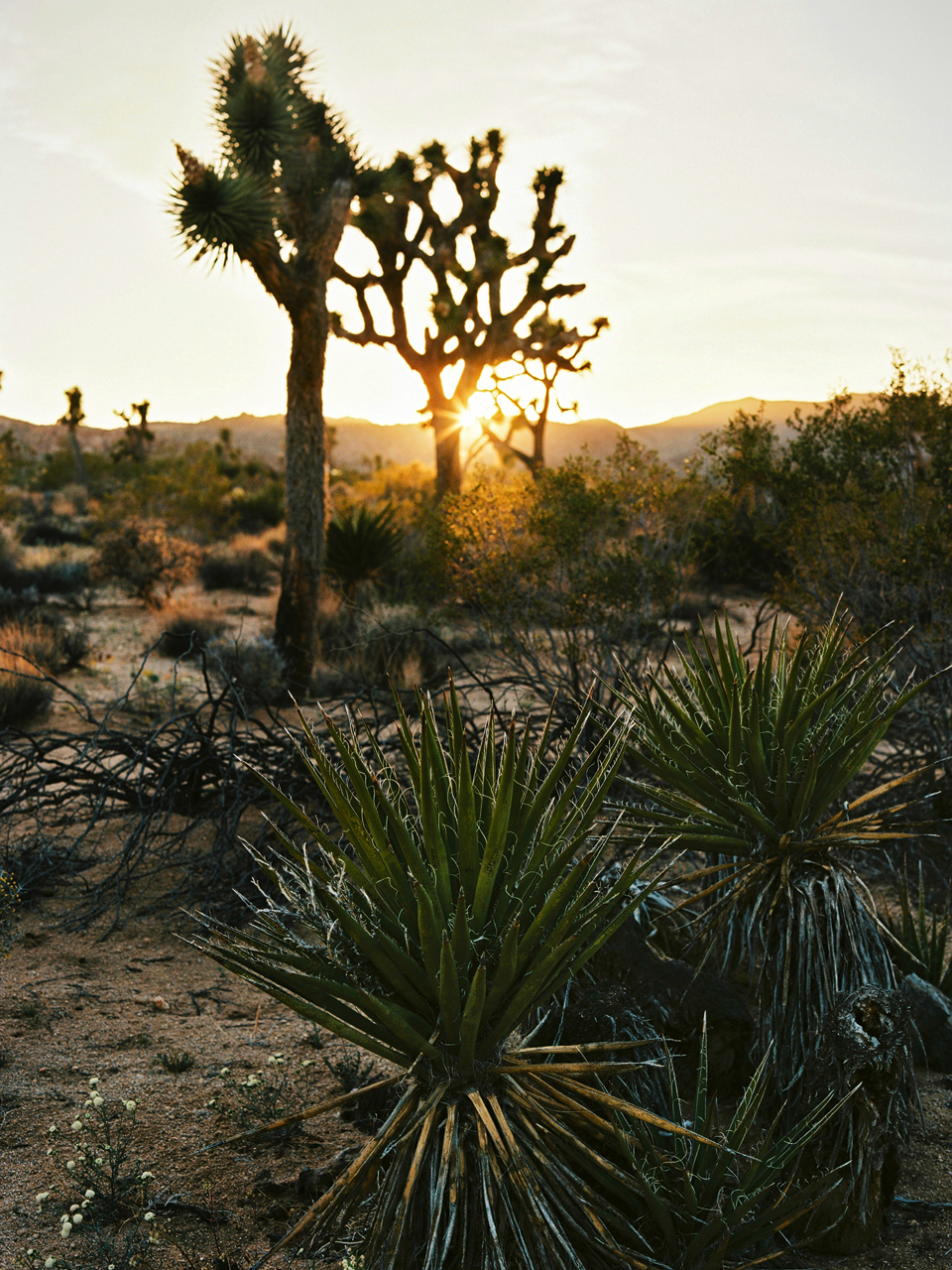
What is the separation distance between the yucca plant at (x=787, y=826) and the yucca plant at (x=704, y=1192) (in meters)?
0.57

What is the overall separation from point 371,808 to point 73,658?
11.4m

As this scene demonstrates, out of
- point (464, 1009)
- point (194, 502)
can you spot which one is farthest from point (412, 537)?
point (464, 1009)

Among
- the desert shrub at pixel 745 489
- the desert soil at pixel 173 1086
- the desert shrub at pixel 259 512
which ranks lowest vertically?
the desert soil at pixel 173 1086

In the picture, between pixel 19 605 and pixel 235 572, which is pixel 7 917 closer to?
pixel 19 605

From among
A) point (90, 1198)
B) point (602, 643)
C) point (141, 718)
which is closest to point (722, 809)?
point (90, 1198)

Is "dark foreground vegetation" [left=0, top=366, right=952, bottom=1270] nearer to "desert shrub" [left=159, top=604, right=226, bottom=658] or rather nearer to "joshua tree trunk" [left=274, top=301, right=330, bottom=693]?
"joshua tree trunk" [left=274, top=301, right=330, bottom=693]

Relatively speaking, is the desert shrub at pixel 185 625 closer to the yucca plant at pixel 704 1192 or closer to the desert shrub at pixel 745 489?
the desert shrub at pixel 745 489

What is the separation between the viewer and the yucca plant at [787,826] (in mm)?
2994

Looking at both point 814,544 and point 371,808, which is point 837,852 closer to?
point 371,808

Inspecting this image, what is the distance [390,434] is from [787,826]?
12217cm

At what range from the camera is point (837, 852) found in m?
4.57

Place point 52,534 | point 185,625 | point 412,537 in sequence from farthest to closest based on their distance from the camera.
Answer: point 52,534 → point 412,537 → point 185,625

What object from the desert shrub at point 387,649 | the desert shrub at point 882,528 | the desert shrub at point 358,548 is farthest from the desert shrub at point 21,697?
the desert shrub at point 882,528

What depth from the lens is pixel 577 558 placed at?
29.3ft
